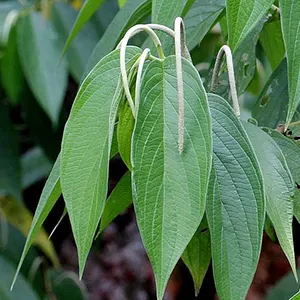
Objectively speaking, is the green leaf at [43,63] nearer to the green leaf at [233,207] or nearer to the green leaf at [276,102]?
the green leaf at [276,102]

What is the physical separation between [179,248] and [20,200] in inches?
39.8

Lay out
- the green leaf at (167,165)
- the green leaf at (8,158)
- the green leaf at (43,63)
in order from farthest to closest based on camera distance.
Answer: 1. the green leaf at (8,158)
2. the green leaf at (43,63)
3. the green leaf at (167,165)

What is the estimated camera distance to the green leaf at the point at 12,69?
48.3 inches

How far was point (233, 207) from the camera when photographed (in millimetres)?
474

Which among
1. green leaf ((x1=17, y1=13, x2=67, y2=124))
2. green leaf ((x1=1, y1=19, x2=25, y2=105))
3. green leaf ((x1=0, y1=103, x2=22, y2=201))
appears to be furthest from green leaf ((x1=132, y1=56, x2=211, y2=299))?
green leaf ((x1=0, y1=103, x2=22, y2=201))

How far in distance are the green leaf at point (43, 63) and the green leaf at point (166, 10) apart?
0.58 meters

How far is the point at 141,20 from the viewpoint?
707 mm

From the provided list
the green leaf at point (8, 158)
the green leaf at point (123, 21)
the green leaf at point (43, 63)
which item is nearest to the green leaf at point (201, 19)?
the green leaf at point (123, 21)

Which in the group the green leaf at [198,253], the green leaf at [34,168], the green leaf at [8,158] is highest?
the green leaf at [198,253]

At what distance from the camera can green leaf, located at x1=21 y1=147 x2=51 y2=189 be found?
5.58 ft

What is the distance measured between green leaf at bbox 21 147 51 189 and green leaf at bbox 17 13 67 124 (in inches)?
20.9

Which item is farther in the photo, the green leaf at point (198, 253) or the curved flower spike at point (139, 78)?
the green leaf at point (198, 253)

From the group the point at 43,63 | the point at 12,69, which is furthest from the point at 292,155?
the point at 12,69

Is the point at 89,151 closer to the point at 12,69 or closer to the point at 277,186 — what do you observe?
the point at 277,186
